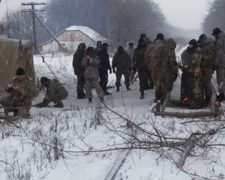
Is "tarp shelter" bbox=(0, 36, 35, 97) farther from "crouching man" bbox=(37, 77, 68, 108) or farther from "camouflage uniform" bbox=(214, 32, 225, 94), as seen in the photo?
"camouflage uniform" bbox=(214, 32, 225, 94)

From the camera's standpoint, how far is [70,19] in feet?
270

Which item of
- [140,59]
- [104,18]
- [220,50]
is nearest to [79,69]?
[140,59]

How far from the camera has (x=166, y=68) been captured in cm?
946

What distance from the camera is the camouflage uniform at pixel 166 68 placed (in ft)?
30.7

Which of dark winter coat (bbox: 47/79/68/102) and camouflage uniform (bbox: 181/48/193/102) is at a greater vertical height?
camouflage uniform (bbox: 181/48/193/102)

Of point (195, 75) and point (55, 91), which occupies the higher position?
point (195, 75)

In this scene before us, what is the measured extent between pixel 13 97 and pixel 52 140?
9.74 feet

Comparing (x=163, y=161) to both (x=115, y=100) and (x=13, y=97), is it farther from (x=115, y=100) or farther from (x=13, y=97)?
(x=115, y=100)

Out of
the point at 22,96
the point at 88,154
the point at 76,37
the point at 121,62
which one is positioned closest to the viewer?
the point at 88,154

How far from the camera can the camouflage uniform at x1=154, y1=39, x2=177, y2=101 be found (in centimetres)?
935

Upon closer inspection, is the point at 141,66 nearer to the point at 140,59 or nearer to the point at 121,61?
the point at 140,59

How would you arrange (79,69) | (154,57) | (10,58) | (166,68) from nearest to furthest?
(166,68)
(154,57)
(79,69)
(10,58)

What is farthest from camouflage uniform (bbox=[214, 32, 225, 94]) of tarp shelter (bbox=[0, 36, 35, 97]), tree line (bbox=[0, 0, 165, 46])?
tree line (bbox=[0, 0, 165, 46])

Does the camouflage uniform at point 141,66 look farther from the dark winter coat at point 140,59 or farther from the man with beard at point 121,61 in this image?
the man with beard at point 121,61
